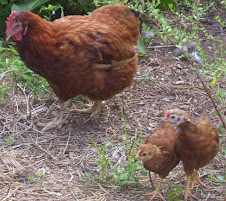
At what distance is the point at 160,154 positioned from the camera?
10.1ft

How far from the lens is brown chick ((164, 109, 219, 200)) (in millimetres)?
2932

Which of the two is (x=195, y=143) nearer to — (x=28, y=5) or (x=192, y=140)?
(x=192, y=140)

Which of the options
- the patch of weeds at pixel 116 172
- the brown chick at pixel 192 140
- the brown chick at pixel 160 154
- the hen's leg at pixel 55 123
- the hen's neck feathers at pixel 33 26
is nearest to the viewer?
the brown chick at pixel 192 140

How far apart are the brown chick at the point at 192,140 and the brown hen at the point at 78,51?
1162mm

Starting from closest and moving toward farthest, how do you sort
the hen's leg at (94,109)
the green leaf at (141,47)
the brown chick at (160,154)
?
the brown chick at (160,154) → the hen's leg at (94,109) → the green leaf at (141,47)

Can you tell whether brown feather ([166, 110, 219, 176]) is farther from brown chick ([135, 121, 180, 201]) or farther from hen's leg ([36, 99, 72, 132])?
hen's leg ([36, 99, 72, 132])

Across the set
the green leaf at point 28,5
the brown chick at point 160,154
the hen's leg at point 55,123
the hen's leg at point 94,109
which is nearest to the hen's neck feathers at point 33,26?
the hen's leg at point 55,123

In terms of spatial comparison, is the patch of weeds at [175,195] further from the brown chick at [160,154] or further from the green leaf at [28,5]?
the green leaf at [28,5]

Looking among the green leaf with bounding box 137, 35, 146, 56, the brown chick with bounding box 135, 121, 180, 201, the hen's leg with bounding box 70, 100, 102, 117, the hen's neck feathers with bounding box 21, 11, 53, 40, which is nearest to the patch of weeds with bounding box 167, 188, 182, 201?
the brown chick with bounding box 135, 121, 180, 201

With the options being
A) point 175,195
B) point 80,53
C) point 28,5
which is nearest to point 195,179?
point 175,195

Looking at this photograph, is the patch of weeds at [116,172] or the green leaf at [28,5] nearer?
the patch of weeds at [116,172]

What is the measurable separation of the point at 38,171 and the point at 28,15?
1432mm

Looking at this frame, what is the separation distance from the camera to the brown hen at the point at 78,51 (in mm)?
3717

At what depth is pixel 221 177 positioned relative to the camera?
3.41m
